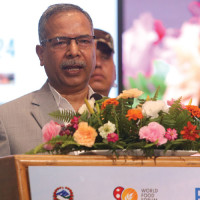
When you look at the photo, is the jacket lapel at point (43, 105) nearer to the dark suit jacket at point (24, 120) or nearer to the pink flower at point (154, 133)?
the dark suit jacket at point (24, 120)

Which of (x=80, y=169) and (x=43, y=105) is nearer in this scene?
(x=80, y=169)

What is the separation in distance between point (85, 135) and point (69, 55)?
74cm

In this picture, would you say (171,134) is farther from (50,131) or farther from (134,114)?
(50,131)

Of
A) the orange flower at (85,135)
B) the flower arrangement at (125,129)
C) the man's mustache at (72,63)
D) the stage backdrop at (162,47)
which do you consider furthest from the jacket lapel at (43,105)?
the stage backdrop at (162,47)

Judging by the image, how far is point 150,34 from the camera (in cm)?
459

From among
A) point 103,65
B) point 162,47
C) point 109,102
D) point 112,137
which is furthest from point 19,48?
point 112,137

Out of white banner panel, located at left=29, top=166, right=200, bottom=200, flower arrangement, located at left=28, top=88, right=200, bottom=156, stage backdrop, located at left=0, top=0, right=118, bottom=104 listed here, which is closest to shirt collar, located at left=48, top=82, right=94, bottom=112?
flower arrangement, located at left=28, top=88, right=200, bottom=156

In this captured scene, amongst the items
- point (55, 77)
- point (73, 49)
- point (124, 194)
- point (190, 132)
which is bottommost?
point (124, 194)

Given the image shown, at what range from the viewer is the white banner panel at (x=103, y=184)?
52.9 inches

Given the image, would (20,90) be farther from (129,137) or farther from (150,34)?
(129,137)

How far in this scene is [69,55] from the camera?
2082 mm

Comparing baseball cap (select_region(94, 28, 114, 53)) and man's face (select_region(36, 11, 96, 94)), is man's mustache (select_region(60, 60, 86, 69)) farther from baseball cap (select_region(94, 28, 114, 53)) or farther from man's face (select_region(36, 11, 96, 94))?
baseball cap (select_region(94, 28, 114, 53))

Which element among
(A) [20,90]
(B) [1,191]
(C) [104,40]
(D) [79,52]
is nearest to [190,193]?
(B) [1,191]

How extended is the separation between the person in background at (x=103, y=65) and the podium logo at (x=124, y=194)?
163 cm
